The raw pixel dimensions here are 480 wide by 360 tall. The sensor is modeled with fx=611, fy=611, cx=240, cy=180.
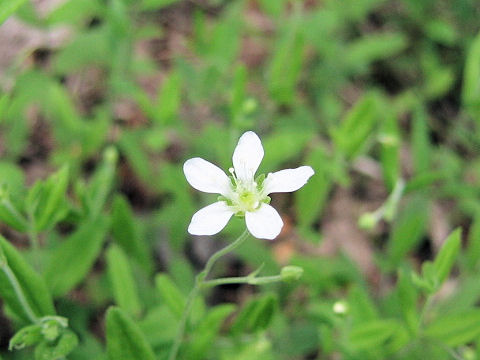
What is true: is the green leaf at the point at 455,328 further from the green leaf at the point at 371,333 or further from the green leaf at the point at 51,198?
the green leaf at the point at 51,198

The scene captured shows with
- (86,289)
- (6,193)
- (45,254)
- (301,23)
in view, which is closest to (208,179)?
(6,193)

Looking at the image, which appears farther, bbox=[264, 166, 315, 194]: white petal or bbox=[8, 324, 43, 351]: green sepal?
bbox=[8, 324, 43, 351]: green sepal

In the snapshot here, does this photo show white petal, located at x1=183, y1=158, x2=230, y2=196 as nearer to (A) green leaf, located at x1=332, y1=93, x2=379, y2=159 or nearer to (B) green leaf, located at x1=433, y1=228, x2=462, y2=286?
(B) green leaf, located at x1=433, y1=228, x2=462, y2=286

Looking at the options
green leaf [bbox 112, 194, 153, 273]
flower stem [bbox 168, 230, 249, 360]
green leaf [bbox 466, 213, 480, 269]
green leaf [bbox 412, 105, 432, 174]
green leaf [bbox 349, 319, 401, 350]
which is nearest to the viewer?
flower stem [bbox 168, 230, 249, 360]

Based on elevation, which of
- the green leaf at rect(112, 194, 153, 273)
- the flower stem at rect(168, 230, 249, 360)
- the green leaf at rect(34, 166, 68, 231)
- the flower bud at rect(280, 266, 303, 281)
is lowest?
the flower bud at rect(280, 266, 303, 281)

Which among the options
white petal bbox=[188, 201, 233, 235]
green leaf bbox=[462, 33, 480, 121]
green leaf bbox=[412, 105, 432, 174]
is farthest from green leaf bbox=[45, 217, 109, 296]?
green leaf bbox=[462, 33, 480, 121]

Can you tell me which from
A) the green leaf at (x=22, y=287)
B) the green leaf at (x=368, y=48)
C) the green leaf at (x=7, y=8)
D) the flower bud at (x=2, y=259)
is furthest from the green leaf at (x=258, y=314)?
the green leaf at (x=368, y=48)
